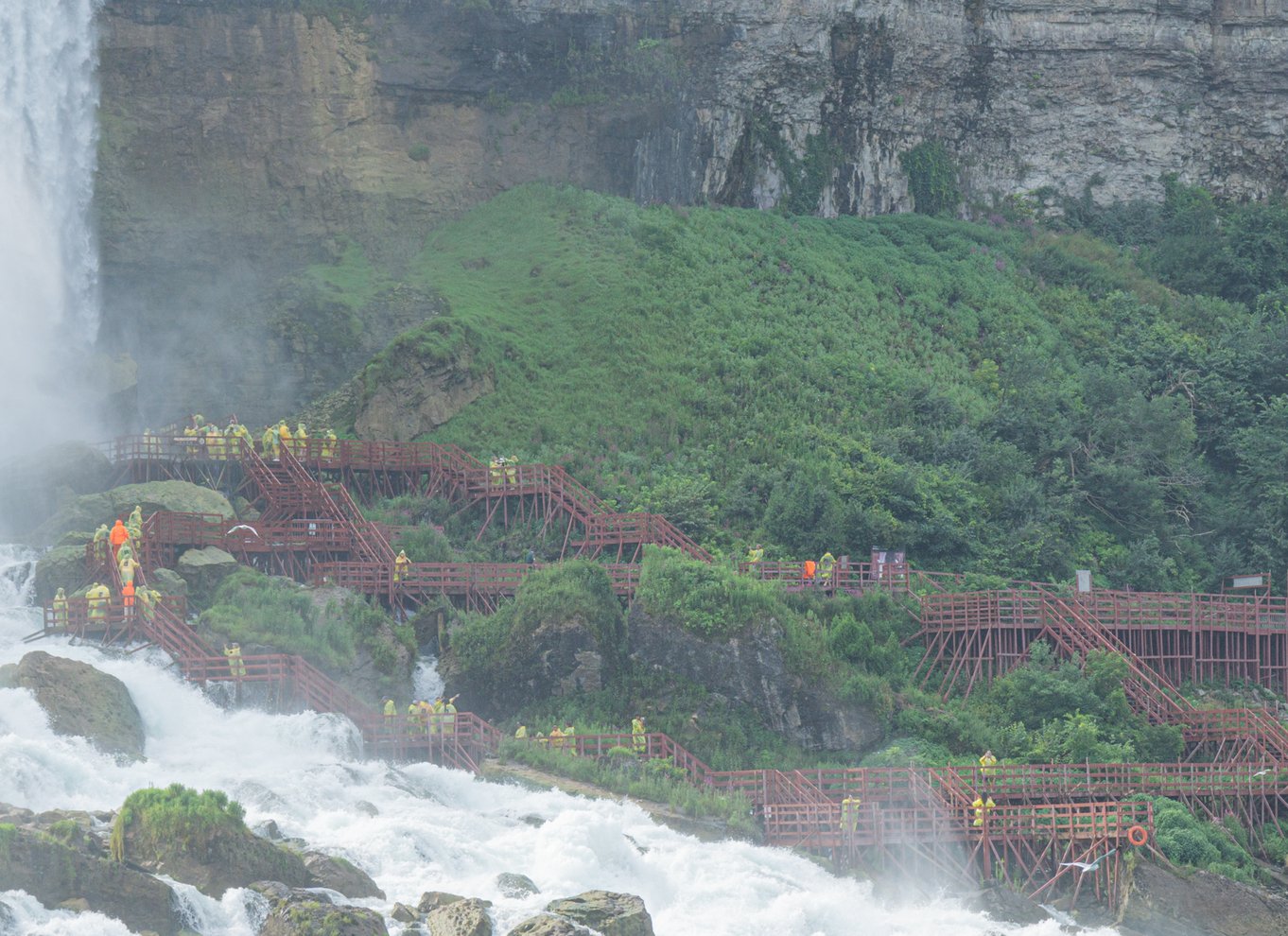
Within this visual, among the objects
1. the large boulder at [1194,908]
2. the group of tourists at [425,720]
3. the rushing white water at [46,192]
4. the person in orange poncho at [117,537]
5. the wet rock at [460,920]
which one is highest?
the rushing white water at [46,192]

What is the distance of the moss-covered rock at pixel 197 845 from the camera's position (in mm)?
48438

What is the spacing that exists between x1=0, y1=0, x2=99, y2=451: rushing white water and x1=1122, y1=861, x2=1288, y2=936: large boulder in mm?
36726

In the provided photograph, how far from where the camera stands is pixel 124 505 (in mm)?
67688

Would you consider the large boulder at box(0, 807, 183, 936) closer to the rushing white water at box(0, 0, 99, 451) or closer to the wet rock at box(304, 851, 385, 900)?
the wet rock at box(304, 851, 385, 900)

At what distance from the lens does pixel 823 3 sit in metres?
95.2

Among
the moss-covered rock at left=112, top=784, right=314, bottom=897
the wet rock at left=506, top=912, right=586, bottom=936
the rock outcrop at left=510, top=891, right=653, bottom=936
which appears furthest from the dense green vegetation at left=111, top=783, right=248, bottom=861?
the rock outcrop at left=510, top=891, right=653, bottom=936

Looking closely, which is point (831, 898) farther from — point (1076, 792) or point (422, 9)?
point (422, 9)

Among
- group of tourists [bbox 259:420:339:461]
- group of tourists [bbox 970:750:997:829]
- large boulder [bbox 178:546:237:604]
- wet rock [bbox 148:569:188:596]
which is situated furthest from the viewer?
group of tourists [bbox 259:420:339:461]

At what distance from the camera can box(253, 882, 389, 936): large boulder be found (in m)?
46.9

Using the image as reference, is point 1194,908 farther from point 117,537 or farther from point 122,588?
point 117,537

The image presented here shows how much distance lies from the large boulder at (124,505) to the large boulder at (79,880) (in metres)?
20.8

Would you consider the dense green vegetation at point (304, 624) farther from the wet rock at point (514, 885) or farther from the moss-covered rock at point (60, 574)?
the wet rock at point (514, 885)

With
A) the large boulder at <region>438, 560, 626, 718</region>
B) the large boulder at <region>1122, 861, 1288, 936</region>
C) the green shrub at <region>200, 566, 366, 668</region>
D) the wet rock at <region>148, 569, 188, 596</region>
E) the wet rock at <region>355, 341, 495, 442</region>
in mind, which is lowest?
the large boulder at <region>1122, 861, 1288, 936</region>

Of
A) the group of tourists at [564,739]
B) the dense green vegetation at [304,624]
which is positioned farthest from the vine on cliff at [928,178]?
the group of tourists at [564,739]
